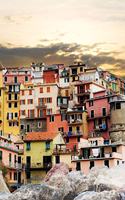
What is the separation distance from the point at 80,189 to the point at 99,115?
162 feet

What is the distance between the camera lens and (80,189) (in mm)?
30062

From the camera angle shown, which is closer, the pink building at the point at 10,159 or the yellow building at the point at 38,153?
the pink building at the point at 10,159

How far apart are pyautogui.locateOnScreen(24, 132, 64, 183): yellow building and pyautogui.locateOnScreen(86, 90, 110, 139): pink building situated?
25.9ft

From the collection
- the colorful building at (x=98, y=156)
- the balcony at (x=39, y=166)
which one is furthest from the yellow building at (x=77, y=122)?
the colorful building at (x=98, y=156)

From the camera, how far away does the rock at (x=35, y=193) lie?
2608 centimetres

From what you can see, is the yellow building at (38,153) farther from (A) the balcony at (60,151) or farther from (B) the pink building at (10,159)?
(B) the pink building at (10,159)

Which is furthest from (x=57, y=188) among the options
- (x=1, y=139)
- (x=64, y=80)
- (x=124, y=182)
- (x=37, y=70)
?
(x=37, y=70)

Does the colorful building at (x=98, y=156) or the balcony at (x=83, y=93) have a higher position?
the balcony at (x=83, y=93)

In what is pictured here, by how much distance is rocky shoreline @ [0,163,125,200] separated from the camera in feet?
75.6

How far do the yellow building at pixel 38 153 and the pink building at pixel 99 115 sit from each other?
7906mm

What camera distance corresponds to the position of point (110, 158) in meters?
62.0

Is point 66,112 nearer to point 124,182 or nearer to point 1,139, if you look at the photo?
point 1,139

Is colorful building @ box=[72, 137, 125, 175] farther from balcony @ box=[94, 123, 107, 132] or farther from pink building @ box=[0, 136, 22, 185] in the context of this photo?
balcony @ box=[94, 123, 107, 132]

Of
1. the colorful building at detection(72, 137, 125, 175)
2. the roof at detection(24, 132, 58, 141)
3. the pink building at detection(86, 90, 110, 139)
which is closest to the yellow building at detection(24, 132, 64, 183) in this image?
the roof at detection(24, 132, 58, 141)
